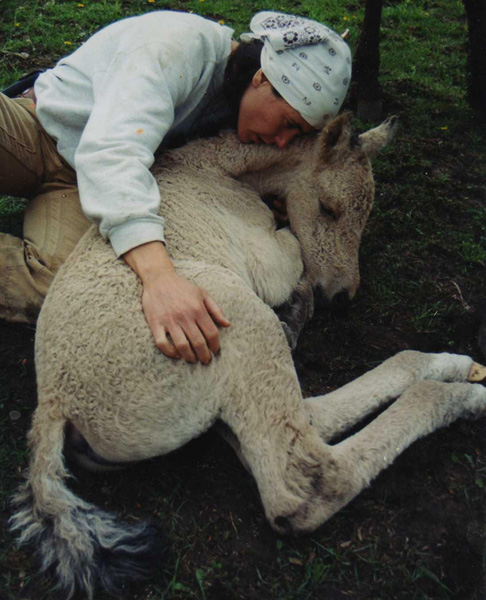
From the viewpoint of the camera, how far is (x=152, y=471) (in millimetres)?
3105

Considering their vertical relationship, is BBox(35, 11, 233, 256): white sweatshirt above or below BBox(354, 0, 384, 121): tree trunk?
above

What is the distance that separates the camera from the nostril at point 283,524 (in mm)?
2758

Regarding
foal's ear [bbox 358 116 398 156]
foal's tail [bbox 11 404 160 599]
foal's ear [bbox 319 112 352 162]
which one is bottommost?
foal's tail [bbox 11 404 160 599]

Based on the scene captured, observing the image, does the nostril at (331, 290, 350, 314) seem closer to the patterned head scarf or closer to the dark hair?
the patterned head scarf

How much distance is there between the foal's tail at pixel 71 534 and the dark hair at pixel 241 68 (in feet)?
7.59

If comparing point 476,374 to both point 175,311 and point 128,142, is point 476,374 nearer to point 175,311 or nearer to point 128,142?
point 175,311

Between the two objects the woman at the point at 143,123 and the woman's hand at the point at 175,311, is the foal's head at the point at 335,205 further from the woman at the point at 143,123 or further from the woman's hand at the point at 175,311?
the woman's hand at the point at 175,311

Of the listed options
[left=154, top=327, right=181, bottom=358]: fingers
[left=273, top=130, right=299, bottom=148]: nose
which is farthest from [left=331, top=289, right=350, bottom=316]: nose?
[left=154, top=327, right=181, bottom=358]: fingers

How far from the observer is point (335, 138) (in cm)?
380

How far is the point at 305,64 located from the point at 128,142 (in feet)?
3.85

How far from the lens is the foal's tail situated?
8.14 ft

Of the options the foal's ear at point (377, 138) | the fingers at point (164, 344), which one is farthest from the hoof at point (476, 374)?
the fingers at point (164, 344)

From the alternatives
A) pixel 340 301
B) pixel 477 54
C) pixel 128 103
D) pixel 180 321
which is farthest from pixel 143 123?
pixel 477 54

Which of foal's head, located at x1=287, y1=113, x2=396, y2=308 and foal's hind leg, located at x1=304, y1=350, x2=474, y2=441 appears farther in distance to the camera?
foal's head, located at x1=287, y1=113, x2=396, y2=308
